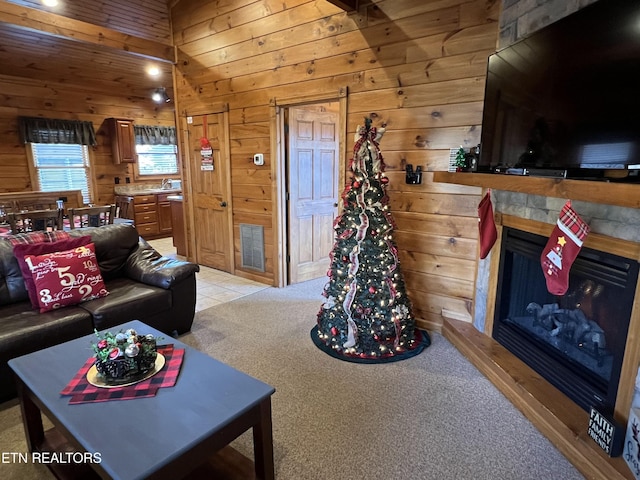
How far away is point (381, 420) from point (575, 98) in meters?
1.90

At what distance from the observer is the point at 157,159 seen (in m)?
7.64

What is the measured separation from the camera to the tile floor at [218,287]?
4012 mm

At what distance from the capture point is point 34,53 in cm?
521

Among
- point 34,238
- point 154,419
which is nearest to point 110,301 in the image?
point 34,238

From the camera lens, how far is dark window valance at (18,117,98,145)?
229 inches

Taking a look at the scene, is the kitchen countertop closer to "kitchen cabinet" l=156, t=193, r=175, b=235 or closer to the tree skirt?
"kitchen cabinet" l=156, t=193, r=175, b=235

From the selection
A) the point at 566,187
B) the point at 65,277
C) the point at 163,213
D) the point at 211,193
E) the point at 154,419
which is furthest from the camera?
the point at 163,213

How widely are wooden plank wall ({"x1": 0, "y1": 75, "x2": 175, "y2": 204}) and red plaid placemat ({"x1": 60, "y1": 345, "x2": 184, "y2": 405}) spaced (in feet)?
18.7

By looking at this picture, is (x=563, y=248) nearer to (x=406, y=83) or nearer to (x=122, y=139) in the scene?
(x=406, y=83)

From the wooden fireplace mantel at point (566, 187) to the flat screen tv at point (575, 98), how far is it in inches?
3.3

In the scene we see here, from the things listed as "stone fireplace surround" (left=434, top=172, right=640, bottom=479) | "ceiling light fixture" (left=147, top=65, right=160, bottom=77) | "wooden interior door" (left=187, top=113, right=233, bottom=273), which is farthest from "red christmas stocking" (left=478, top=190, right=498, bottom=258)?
Result: "ceiling light fixture" (left=147, top=65, right=160, bottom=77)

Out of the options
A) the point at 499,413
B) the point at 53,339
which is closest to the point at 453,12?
the point at 499,413

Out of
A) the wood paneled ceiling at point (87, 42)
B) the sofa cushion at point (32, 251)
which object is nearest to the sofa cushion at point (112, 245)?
the sofa cushion at point (32, 251)

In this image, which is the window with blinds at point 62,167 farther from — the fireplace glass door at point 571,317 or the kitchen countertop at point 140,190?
the fireplace glass door at point 571,317
